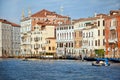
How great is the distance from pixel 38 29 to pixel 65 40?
4477mm

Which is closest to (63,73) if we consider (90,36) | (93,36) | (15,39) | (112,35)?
(112,35)

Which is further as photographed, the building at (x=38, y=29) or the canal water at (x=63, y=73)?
the building at (x=38, y=29)

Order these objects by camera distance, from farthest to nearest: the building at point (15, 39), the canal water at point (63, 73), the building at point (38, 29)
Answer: the building at point (15, 39) → the building at point (38, 29) → the canal water at point (63, 73)

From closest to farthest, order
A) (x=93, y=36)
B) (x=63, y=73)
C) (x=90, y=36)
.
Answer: (x=63, y=73) < (x=93, y=36) < (x=90, y=36)

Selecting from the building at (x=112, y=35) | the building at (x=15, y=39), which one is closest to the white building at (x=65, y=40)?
the building at (x=112, y=35)

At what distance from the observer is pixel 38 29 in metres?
37.4

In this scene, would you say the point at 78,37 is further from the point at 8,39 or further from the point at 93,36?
the point at 8,39

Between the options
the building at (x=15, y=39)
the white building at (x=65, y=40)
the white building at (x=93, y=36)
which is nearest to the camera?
the white building at (x=93, y=36)

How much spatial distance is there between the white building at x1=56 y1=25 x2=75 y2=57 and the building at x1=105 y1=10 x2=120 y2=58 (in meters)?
5.82

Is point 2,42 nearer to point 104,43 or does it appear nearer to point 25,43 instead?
point 25,43

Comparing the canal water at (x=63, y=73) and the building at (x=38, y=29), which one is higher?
the building at (x=38, y=29)

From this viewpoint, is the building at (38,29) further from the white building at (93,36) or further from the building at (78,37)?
the white building at (93,36)

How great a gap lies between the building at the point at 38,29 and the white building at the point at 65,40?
170cm

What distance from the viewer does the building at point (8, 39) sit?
43900 millimetres
